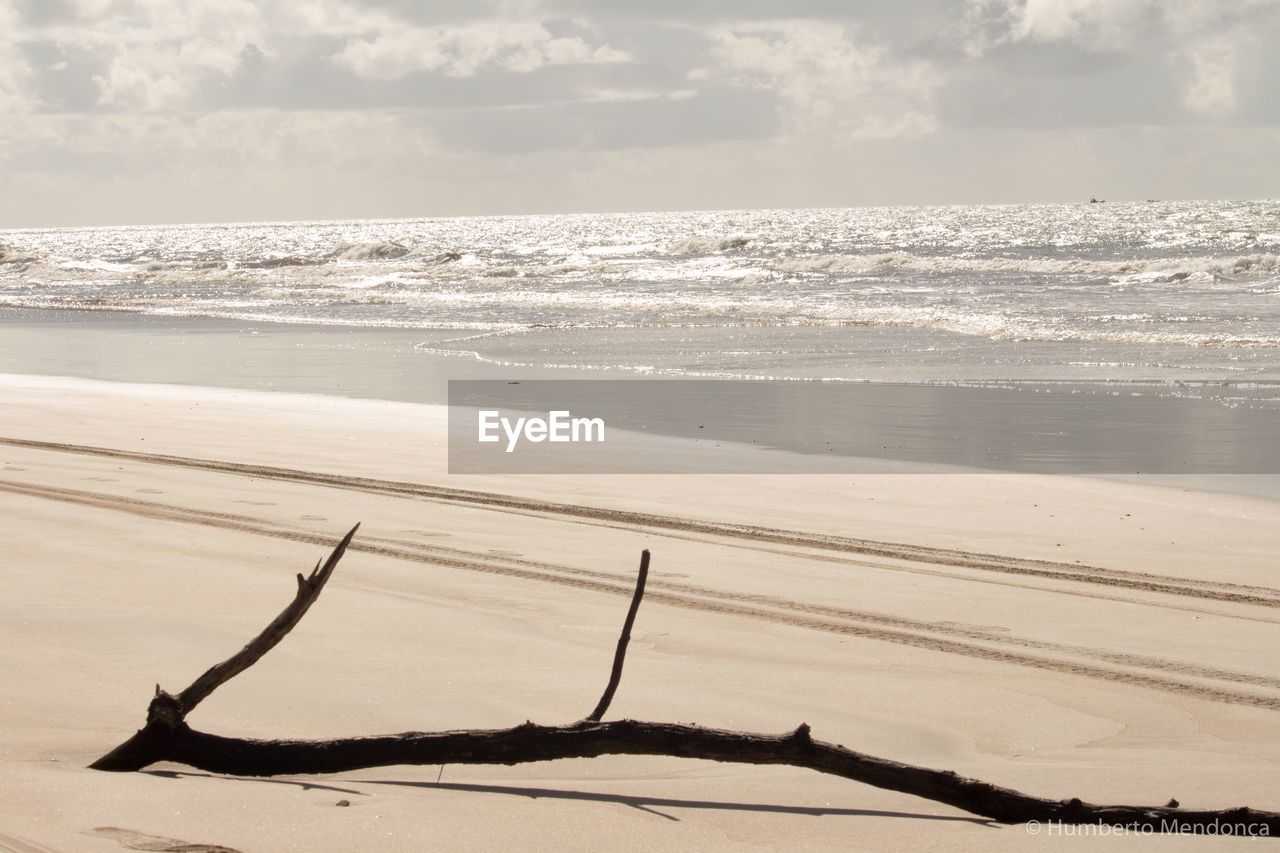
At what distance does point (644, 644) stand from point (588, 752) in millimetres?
1718

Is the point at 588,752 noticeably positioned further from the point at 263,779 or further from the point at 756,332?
the point at 756,332

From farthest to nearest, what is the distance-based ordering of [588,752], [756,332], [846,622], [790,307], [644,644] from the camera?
[790,307] → [756,332] → [846,622] → [644,644] → [588,752]

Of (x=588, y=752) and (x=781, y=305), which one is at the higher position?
(x=781, y=305)

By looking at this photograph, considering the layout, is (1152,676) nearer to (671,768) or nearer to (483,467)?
(671,768)

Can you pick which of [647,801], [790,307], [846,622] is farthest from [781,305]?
[647,801]

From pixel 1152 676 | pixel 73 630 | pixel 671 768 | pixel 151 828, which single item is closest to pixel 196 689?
pixel 151 828

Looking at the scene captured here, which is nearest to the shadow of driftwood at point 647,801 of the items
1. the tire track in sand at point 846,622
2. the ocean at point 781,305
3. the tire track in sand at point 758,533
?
the tire track in sand at point 846,622

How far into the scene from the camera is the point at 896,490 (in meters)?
8.78

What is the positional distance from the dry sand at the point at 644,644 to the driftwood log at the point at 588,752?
0.06 metres

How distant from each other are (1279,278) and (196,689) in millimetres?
40859

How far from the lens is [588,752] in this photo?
10.8 feet

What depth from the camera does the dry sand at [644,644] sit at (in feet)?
10.4

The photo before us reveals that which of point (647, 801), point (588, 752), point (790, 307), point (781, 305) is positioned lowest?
point (647, 801)

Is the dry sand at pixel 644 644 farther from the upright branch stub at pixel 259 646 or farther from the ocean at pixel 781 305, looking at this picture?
the ocean at pixel 781 305
